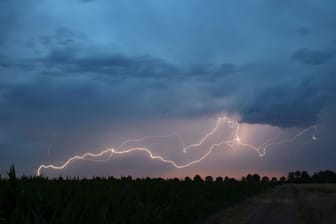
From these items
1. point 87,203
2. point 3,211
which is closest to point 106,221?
point 87,203

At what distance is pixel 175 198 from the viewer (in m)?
24.5

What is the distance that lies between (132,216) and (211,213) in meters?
9.17

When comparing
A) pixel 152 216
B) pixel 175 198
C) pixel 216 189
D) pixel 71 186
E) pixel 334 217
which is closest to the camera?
pixel 71 186

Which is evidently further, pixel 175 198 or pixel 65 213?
pixel 175 198

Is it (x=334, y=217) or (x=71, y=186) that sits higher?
(x=71, y=186)

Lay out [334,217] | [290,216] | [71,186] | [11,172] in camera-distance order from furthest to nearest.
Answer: [290,216], [334,217], [71,186], [11,172]

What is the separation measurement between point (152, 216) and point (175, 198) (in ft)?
20.8

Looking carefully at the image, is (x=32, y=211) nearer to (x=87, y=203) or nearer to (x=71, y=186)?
(x=87, y=203)

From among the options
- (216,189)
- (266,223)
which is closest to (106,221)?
(266,223)

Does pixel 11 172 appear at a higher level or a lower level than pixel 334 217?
higher

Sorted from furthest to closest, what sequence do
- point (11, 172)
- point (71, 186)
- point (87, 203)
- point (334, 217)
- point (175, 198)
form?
point (175, 198), point (334, 217), point (71, 186), point (87, 203), point (11, 172)

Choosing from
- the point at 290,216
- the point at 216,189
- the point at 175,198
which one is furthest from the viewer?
the point at 216,189

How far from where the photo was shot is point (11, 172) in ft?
41.4

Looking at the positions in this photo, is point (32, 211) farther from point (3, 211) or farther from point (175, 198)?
point (175, 198)
